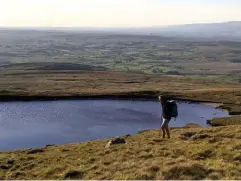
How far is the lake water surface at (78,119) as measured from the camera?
193ft

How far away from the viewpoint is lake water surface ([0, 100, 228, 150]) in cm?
5869

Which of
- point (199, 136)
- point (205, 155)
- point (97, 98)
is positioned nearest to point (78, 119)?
point (97, 98)

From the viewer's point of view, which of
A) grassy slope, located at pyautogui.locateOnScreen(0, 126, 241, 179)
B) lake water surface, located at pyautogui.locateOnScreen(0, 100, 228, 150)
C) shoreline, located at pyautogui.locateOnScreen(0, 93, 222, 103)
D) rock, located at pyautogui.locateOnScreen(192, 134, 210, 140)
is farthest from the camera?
shoreline, located at pyautogui.locateOnScreen(0, 93, 222, 103)

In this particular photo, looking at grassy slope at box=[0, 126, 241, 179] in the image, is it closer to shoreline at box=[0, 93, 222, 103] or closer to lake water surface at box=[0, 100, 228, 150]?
lake water surface at box=[0, 100, 228, 150]

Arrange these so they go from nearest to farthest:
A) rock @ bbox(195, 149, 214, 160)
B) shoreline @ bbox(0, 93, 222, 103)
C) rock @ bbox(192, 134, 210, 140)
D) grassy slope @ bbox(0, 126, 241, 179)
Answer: grassy slope @ bbox(0, 126, 241, 179) → rock @ bbox(195, 149, 214, 160) → rock @ bbox(192, 134, 210, 140) → shoreline @ bbox(0, 93, 222, 103)

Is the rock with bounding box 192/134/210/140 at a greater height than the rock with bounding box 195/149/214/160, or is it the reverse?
the rock with bounding box 195/149/214/160

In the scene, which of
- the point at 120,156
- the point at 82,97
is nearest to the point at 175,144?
the point at 120,156

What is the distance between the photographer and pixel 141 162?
21453 millimetres

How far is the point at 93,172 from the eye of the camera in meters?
20.4

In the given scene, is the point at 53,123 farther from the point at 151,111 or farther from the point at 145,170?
the point at 145,170

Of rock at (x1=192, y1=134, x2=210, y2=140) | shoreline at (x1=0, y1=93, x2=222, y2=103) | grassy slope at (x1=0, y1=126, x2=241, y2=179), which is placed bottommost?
shoreline at (x1=0, y1=93, x2=222, y2=103)

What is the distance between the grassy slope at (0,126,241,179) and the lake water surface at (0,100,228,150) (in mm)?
26814

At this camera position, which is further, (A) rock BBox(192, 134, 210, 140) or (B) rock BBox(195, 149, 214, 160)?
(A) rock BBox(192, 134, 210, 140)

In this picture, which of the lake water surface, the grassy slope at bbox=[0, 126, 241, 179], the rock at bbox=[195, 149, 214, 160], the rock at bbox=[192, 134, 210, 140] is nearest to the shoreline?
the lake water surface
